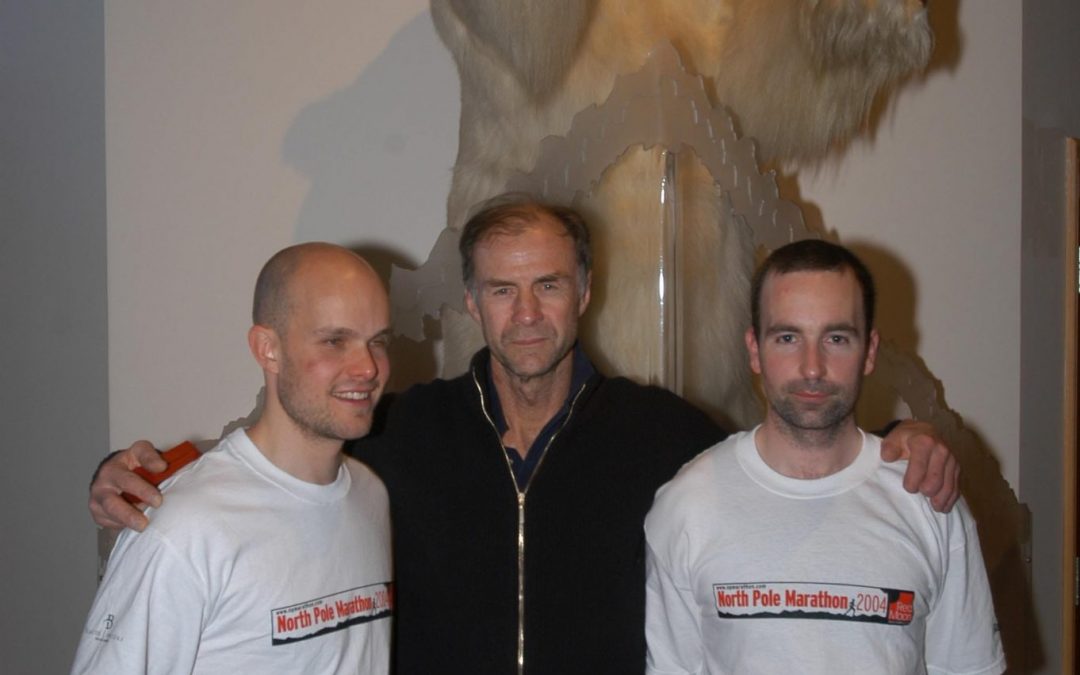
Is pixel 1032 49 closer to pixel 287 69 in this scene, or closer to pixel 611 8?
pixel 611 8

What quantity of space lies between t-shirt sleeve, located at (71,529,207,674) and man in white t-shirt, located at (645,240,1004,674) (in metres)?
0.55

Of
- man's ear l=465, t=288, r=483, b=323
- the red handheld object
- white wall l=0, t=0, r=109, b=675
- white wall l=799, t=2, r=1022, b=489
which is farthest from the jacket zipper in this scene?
white wall l=799, t=2, r=1022, b=489

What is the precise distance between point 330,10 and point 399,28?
169mm

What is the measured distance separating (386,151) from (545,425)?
4.30 ft

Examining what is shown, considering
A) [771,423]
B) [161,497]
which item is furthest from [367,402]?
[771,423]

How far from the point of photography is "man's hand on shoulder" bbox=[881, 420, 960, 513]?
3.94ft

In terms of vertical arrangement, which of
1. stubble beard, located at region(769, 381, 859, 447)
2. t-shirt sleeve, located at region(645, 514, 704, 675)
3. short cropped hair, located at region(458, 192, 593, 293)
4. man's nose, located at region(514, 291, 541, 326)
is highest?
short cropped hair, located at region(458, 192, 593, 293)

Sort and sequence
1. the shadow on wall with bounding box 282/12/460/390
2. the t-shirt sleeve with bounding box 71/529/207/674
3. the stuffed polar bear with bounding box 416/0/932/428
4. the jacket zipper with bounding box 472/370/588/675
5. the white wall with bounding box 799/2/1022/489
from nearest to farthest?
the t-shirt sleeve with bounding box 71/529/207/674
the jacket zipper with bounding box 472/370/588/675
the stuffed polar bear with bounding box 416/0/932/428
the shadow on wall with bounding box 282/12/460/390
the white wall with bounding box 799/2/1022/489

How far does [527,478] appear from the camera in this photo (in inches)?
57.9

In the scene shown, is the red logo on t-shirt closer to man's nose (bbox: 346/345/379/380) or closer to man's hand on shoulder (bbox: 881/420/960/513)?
man's hand on shoulder (bbox: 881/420/960/513)

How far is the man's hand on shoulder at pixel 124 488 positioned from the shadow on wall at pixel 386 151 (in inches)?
52.7

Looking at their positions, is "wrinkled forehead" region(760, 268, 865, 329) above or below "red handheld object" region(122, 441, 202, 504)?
above

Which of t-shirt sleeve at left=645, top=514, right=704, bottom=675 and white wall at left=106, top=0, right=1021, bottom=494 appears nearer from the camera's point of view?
t-shirt sleeve at left=645, top=514, right=704, bottom=675

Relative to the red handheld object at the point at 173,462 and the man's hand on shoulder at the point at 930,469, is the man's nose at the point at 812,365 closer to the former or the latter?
the man's hand on shoulder at the point at 930,469
